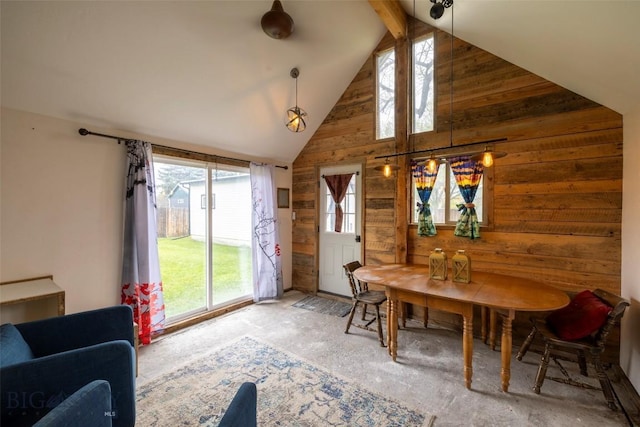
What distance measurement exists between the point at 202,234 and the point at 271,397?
7.11 feet

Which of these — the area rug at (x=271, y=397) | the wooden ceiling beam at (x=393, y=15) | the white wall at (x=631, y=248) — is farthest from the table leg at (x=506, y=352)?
the wooden ceiling beam at (x=393, y=15)

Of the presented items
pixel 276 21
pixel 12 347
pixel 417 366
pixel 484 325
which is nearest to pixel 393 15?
pixel 276 21

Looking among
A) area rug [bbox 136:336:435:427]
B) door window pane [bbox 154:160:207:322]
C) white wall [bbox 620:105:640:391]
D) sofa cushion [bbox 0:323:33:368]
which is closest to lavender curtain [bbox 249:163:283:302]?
door window pane [bbox 154:160:207:322]

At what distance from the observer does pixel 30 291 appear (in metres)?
1.96

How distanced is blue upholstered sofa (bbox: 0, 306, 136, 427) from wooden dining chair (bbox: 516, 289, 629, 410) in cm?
282

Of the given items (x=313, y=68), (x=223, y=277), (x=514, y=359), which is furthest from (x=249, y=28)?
(x=514, y=359)

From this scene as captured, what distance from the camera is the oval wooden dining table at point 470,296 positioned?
197 centimetres

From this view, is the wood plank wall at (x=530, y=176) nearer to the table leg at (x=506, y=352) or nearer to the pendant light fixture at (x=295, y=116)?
the table leg at (x=506, y=352)

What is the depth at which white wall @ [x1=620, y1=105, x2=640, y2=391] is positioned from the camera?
2025mm

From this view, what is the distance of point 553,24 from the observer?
6.14 ft

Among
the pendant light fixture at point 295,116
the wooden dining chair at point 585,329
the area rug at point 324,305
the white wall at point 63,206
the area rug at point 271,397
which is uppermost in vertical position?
the pendant light fixture at point 295,116

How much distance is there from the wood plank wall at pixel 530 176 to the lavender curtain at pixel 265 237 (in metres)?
1.57

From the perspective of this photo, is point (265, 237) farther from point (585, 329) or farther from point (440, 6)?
point (585, 329)

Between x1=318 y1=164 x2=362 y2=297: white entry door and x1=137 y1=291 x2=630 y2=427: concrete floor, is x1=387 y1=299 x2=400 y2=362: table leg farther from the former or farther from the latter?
x1=318 y1=164 x2=362 y2=297: white entry door
